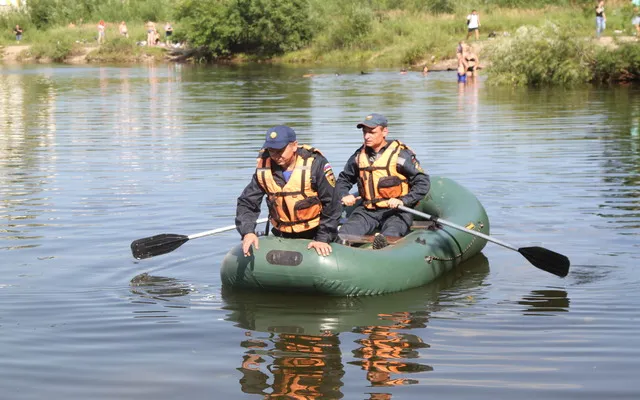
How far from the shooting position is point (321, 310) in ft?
24.8

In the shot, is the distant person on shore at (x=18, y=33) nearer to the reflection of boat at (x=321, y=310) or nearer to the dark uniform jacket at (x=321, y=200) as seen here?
the reflection of boat at (x=321, y=310)

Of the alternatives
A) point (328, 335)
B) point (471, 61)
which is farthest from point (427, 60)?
point (328, 335)

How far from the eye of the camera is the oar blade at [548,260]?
8.12 meters

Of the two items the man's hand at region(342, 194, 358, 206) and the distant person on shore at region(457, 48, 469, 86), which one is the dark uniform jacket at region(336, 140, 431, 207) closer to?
the man's hand at region(342, 194, 358, 206)

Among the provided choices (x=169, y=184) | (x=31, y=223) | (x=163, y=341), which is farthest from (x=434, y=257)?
(x=169, y=184)

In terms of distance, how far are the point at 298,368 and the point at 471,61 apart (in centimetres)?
2530

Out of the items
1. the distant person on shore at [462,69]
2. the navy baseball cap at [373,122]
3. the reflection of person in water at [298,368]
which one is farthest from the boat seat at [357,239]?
the distant person on shore at [462,69]

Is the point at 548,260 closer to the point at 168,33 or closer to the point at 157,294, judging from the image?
the point at 157,294

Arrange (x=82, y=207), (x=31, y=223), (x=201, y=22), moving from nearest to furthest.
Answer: (x=31, y=223) < (x=82, y=207) < (x=201, y=22)

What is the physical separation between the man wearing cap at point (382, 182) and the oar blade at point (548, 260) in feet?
3.41

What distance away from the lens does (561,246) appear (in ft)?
31.0

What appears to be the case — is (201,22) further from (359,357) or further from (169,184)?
(359,357)

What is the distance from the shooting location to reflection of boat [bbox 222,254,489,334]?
23.6 ft

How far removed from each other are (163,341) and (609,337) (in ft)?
9.36
